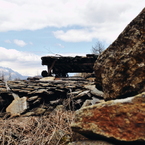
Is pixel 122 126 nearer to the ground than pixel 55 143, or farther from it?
farther from it

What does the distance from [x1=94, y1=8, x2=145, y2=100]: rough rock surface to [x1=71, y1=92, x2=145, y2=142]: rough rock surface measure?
0.61m

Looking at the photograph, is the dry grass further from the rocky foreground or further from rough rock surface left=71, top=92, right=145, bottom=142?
rough rock surface left=71, top=92, right=145, bottom=142

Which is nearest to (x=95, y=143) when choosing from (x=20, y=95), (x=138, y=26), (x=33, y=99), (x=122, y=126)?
(x=122, y=126)

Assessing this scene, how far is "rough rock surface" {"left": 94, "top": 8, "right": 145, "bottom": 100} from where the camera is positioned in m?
2.66

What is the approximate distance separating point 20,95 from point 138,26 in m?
4.84

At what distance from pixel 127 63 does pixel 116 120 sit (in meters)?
1.02

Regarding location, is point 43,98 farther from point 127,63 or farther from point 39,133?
point 127,63

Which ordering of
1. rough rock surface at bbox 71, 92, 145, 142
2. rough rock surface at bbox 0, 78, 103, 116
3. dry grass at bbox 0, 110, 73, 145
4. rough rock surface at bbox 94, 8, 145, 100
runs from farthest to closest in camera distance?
rough rock surface at bbox 0, 78, 103, 116 < dry grass at bbox 0, 110, 73, 145 < rough rock surface at bbox 94, 8, 145, 100 < rough rock surface at bbox 71, 92, 145, 142

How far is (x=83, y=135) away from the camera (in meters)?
2.53

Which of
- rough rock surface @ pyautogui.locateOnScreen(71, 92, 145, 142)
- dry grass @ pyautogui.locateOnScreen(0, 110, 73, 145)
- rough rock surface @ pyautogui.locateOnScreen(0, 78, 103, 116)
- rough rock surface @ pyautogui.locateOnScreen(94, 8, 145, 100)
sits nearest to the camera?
rough rock surface @ pyautogui.locateOnScreen(71, 92, 145, 142)

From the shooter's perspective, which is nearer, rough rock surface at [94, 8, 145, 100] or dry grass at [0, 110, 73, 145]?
rough rock surface at [94, 8, 145, 100]

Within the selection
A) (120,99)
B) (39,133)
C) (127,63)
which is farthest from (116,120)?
(39,133)

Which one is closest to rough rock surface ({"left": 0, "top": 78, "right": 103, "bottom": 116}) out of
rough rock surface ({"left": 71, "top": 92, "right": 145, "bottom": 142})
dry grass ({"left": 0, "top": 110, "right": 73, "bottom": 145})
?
dry grass ({"left": 0, "top": 110, "right": 73, "bottom": 145})

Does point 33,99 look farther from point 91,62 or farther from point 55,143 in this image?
point 91,62
